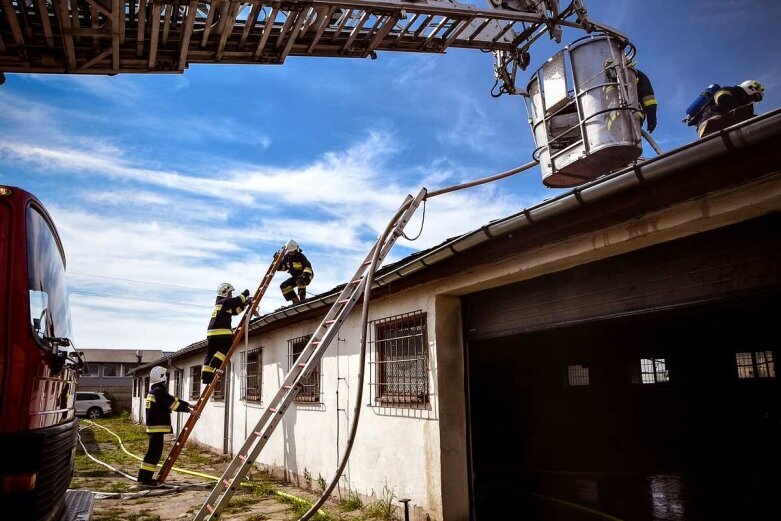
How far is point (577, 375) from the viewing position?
41.4 feet

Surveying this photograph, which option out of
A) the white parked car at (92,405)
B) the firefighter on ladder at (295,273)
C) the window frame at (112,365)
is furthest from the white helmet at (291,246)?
the window frame at (112,365)

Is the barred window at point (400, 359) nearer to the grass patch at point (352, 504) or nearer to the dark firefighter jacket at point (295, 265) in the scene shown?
the grass patch at point (352, 504)

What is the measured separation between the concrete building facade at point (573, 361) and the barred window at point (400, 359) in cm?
3

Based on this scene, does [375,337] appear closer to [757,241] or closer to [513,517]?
[513,517]

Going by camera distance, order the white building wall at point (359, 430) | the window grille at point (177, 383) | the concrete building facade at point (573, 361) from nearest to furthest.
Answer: the concrete building facade at point (573, 361)
the white building wall at point (359, 430)
the window grille at point (177, 383)

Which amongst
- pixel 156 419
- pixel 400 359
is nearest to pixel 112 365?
pixel 156 419

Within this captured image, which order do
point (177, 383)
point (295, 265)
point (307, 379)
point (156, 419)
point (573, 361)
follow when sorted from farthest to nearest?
point (177, 383) → point (573, 361) → point (295, 265) → point (156, 419) → point (307, 379)

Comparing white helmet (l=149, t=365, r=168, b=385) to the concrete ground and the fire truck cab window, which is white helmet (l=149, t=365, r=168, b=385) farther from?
the fire truck cab window

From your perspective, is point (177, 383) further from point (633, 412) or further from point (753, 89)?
point (753, 89)

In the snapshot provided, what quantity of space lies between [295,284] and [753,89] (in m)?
7.14

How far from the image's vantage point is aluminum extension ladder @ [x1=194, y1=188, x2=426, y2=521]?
15.0 feet

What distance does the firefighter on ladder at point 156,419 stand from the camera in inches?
340

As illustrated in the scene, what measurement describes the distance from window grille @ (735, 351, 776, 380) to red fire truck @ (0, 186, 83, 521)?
14032 millimetres

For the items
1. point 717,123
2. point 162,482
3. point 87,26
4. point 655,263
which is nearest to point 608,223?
point 655,263
